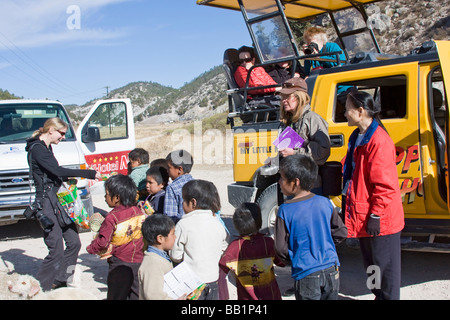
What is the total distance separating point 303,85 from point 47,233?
9.59ft

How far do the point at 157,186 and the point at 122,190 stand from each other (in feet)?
2.52

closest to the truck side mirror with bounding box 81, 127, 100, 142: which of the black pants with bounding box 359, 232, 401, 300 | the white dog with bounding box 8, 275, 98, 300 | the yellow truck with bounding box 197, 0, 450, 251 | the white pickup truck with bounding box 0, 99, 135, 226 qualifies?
the white pickup truck with bounding box 0, 99, 135, 226

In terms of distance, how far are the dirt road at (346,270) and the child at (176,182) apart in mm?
1105

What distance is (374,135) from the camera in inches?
129

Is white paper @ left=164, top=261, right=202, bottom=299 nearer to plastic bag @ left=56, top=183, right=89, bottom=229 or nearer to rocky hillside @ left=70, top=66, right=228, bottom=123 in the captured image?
plastic bag @ left=56, top=183, right=89, bottom=229

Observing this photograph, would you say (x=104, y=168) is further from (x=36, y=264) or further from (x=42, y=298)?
(x=42, y=298)

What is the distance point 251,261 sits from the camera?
3131mm

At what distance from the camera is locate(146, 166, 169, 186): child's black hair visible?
4.56 m

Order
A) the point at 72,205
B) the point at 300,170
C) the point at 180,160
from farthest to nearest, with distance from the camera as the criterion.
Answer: the point at 72,205, the point at 180,160, the point at 300,170

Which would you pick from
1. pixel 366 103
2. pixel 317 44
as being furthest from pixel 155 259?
pixel 317 44

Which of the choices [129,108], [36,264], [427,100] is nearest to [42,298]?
[36,264]

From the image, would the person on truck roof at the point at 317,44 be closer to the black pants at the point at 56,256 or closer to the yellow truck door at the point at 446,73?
the yellow truck door at the point at 446,73

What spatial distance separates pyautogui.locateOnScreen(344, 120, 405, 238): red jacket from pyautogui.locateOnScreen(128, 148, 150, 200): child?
2429 mm

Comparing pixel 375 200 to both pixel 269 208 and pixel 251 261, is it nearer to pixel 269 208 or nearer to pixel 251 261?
pixel 251 261
